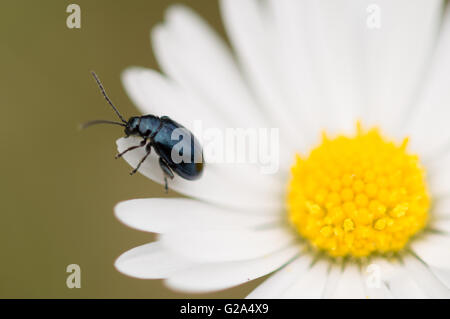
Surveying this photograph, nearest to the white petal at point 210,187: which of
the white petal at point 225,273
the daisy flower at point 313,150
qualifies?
the daisy flower at point 313,150

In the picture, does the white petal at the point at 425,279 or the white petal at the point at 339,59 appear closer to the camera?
the white petal at the point at 425,279

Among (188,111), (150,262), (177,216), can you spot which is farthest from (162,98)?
(150,262)

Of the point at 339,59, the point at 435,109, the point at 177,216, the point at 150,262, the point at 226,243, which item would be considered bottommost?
the point at 150,262

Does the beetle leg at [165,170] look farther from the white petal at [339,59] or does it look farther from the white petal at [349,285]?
the white petal at [339,59]

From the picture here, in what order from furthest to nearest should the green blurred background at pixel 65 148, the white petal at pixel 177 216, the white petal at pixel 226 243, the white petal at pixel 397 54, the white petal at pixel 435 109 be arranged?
1. the green blurred background at pixel 65 148
2. the white petal at pixel 397 54
3. the white petal at pixel 435 109
4. the white petal at pixel 177 216
5. the white petal at pixel 226 243

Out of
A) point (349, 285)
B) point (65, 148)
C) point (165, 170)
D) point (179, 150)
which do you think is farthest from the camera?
point (65, 148)

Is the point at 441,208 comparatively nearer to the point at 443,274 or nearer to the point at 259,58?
the point at 443,274

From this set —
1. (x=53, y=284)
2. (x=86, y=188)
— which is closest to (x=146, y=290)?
(x=53, y=284)
